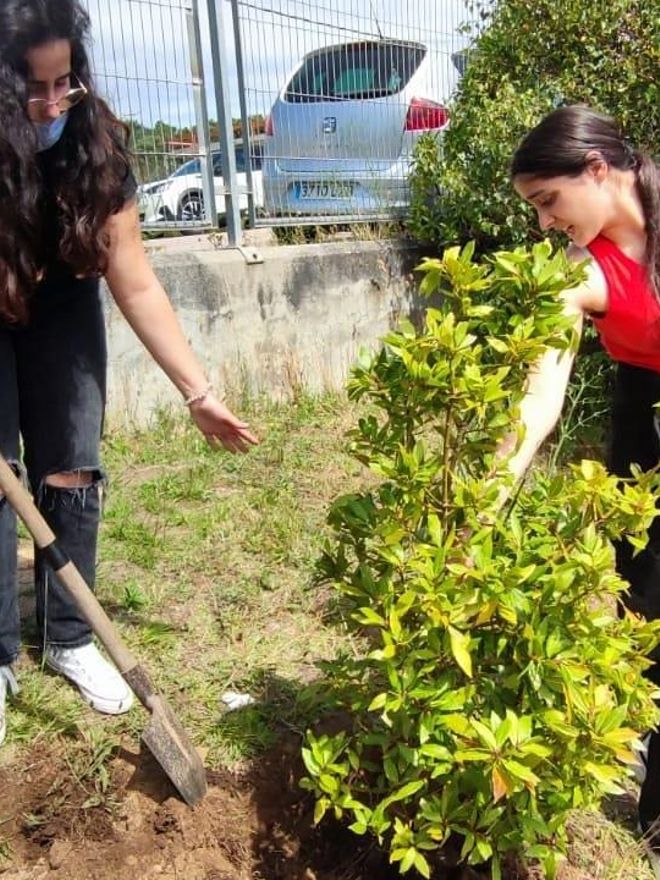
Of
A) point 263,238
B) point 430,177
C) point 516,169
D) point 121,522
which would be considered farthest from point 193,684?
point 430,177

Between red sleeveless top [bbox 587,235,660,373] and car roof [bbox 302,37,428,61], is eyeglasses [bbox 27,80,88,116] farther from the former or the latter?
car roof [bbox 302,37,428,61]

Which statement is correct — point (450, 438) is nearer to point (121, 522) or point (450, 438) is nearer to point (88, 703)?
point (88, 703)

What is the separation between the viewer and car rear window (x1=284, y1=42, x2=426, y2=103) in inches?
226

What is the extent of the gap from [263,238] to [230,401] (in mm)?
1343

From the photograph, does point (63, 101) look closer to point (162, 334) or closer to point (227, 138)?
point (162, 334)

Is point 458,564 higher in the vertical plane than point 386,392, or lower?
lower

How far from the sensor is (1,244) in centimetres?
195

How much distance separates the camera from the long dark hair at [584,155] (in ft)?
6.48

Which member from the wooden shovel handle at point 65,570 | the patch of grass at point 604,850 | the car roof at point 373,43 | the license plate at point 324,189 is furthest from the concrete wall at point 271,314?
the patch of grass at point 604,850

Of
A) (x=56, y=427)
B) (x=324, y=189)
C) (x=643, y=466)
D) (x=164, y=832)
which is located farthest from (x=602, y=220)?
(x=324, y=189)

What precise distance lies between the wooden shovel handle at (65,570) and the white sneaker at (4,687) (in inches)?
16.2

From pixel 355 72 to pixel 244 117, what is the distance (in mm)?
1258

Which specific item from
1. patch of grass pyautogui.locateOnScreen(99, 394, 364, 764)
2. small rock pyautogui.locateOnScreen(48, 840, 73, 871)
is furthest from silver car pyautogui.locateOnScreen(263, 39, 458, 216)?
small rock pyautogui.locateOnScreen(48, 840, 73, 871)

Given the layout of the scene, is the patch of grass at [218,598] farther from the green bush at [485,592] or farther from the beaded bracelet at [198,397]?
the beaded bracelet at [198,397]
